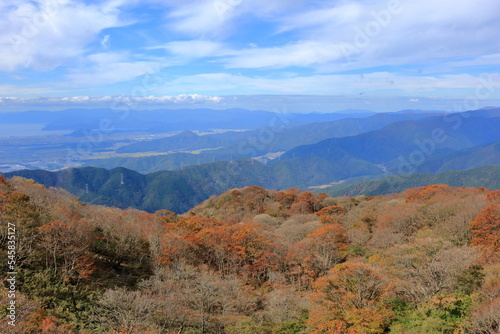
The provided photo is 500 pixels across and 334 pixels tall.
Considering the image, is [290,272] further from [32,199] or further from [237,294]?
[32,199]

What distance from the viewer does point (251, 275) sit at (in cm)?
3356

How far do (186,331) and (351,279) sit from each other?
11862 millimetres

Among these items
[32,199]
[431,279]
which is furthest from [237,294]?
[32,199]

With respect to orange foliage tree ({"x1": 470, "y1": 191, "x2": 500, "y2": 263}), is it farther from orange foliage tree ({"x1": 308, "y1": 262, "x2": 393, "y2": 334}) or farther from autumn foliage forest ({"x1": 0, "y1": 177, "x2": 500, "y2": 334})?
orange foliage tree ({"x1": 308, "y1": 262, "x2": 393, "y2": 334})

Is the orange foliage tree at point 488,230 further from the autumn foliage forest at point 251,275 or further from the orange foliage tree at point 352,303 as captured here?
the orange foliage tree at point 352,303

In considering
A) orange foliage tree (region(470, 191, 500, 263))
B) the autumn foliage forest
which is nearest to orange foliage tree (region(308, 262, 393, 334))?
the autumn foliage forest

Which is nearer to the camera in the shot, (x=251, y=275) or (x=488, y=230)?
(x=488, y=230)

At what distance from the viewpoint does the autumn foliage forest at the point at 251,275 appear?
17438 millimetres

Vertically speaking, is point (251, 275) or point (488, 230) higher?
point (488, 230)

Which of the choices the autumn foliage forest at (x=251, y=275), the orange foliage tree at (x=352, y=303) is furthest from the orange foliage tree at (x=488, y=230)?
the orange foliage tree at (x=352, y=303)

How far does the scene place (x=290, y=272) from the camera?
31.8m

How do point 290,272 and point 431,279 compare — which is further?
point 290,272

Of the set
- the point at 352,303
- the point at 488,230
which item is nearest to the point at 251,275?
the point at 352,303

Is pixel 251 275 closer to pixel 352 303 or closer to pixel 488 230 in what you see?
pixel 352 303
